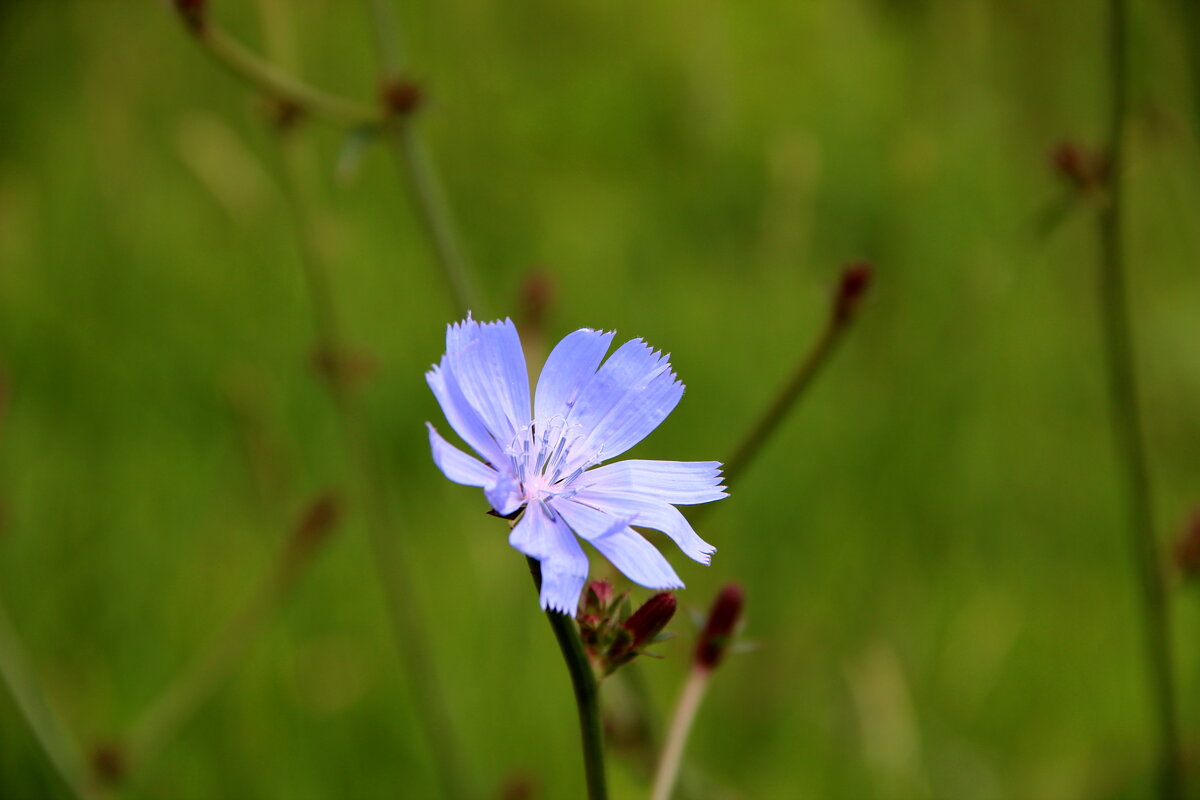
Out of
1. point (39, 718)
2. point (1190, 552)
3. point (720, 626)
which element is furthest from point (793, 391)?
point (39, 718)

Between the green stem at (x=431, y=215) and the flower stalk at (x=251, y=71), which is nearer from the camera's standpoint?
the flower stalk at (x=251, y=71)

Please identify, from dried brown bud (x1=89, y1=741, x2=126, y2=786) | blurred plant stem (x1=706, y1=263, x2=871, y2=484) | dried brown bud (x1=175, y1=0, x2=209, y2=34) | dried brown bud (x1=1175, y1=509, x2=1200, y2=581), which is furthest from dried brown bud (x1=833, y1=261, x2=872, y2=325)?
dried brown bud (x1=89, y1=741, x2=126, y2=786)

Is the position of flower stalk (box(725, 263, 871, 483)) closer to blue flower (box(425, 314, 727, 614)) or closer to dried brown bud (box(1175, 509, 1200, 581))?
blue flower (box(425, 314, 727, 614))

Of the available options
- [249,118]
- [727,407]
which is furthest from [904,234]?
[249,118]

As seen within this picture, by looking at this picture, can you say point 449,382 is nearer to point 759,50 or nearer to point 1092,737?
point 1092,737

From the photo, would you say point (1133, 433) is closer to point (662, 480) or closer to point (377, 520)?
point (662, 480)

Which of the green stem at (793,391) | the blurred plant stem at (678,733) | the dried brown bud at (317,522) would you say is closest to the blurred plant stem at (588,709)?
the blurred plant stem at (678,733)

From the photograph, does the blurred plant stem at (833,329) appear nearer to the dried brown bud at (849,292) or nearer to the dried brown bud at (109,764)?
the dried brown bud at (849,292)
